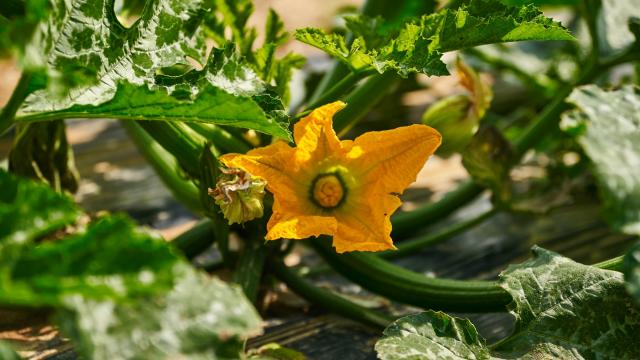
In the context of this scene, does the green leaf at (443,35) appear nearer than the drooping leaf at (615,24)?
Yes

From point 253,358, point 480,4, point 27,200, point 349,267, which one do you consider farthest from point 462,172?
point 27,200

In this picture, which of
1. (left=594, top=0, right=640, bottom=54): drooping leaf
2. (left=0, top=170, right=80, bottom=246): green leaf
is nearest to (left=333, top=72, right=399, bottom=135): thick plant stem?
(left=594, top=0, right=640, bottom=54): drooping leaf

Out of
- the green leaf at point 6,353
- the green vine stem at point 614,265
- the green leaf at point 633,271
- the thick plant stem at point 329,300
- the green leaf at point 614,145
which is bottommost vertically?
the thick plant stem at point 329,300

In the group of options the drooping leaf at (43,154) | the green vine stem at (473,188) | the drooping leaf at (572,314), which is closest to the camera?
the drooping leaf at (572,314)

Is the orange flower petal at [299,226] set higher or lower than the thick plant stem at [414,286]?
higher

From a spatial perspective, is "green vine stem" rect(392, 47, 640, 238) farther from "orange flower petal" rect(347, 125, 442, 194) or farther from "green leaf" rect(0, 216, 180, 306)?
"green leaf" rect(0, 216, 180, 306)

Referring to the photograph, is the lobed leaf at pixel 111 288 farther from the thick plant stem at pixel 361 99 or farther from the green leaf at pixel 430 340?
the thick plant stem at pixel 361 99

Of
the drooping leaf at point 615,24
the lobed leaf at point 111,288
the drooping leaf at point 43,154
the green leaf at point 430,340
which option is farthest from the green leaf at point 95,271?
the drooping leaf at point 615,24
